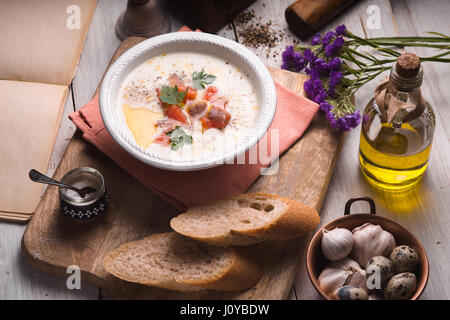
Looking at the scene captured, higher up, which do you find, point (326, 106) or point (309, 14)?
point (309, 14)

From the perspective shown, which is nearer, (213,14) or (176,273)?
(176,273)

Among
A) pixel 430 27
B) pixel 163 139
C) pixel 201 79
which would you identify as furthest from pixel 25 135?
pixel 430 27

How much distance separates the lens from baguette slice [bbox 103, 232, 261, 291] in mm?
2029

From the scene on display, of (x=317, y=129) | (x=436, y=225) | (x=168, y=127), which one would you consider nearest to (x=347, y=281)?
(x=436, y=225)

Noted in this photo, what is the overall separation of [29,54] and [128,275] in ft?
3.99

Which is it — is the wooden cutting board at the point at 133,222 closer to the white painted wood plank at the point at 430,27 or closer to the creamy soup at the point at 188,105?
the creamy soup at the point at 188,105

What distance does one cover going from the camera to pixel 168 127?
7.44 feet

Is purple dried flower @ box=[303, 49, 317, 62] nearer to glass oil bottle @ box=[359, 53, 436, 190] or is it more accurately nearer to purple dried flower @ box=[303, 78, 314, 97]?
purple dried flower @ box=[303, 78, 314, 97]

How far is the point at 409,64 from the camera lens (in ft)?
6.36

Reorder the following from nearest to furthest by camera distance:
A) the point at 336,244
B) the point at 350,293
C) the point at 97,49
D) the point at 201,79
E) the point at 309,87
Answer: the point at 350,293, the point at 336,244, the point at 201,79, the point at 309,87, the point at 97,49

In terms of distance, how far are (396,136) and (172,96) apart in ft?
2.76

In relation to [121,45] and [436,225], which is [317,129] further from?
[121,45]

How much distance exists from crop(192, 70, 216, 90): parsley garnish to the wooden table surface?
0.43m

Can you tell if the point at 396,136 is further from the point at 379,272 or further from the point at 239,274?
the point at 239,274
